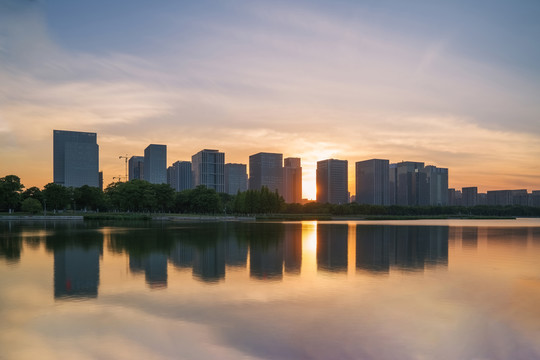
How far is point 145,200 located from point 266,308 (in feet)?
309

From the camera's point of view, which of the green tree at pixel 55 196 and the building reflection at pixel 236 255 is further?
the green tree at pixel 55 196

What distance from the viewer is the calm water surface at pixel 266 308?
9.38m

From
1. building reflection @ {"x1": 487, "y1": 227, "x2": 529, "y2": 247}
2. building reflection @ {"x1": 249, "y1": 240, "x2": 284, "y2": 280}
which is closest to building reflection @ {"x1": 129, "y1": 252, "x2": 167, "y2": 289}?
building reflection @ {"x1": 249, "y1": 240, "x2": 284, "y2": 280}

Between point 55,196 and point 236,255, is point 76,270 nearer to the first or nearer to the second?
point 236,255

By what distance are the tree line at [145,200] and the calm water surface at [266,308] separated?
83431 mm

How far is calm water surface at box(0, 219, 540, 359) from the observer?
9.38m

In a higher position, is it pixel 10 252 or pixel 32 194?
pixel 32 194

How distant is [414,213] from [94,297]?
161 metres

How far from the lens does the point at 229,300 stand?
45.0 feet

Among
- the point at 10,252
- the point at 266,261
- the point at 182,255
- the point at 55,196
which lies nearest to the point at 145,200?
the point at 55,196

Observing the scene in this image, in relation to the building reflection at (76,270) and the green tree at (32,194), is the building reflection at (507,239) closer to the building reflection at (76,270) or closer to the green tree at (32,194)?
the building reflection at (76,270)

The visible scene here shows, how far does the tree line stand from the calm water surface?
83.4 m

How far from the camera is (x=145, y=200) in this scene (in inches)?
3986

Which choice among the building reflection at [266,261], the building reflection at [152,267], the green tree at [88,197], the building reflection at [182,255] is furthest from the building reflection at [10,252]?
the green tree at [88,197]
